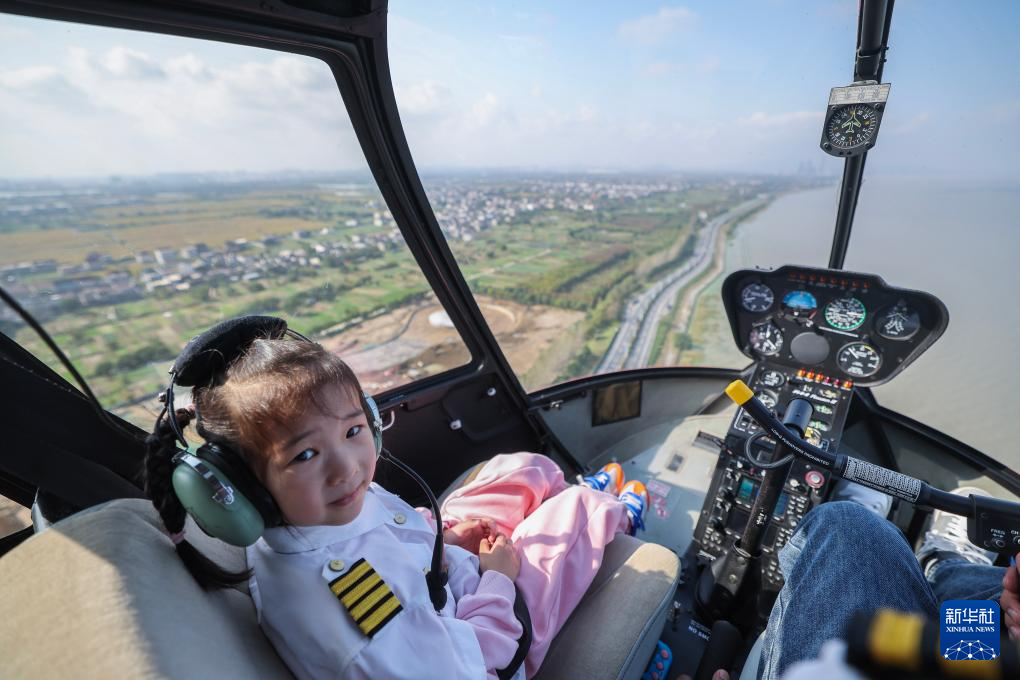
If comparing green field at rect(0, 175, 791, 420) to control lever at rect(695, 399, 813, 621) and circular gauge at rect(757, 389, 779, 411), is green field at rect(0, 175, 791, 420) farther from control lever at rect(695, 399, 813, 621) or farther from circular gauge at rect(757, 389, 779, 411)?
control lever at rect(695, 399, 813, 621)

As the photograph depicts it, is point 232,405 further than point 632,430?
No

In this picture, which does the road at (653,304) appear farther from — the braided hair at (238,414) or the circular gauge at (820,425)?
the braided hair at (238,414)

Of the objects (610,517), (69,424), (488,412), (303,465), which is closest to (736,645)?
(610,517)

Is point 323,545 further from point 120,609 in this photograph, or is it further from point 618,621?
point 618,621

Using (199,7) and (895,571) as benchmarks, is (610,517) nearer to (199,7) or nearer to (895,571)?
(895,571)

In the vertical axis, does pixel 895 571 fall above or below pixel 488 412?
above

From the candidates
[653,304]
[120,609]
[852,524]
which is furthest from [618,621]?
[653,304]
